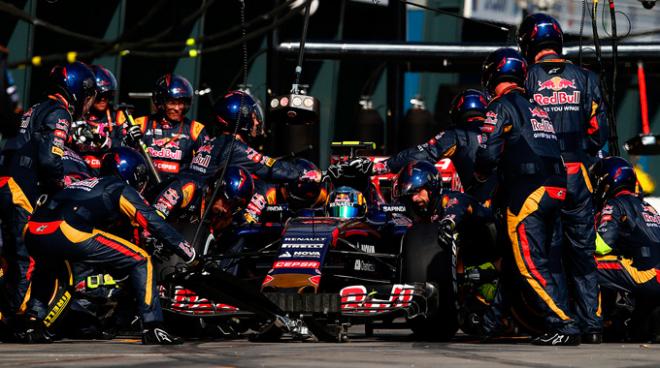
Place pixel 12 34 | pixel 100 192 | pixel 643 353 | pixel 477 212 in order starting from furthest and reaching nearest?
pixel 12 34, pixel 477 212, pixel 100 192, pixel 643 353

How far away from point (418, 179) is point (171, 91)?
3.49m

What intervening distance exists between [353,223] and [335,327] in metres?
1.32

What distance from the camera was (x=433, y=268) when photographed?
10.3m

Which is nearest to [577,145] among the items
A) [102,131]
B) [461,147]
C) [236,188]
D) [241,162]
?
[461,147]

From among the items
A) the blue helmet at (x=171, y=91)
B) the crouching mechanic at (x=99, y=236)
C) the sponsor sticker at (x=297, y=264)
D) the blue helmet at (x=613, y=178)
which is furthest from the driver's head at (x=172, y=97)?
the blue helmet at (x=613, y=178)

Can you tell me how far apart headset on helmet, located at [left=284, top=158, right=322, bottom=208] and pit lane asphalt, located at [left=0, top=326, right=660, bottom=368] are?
246cm

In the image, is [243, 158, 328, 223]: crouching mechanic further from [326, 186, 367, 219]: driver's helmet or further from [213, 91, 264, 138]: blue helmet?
[213, 91, 264, 138]: blue helmet

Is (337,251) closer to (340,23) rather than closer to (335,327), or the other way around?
(335,327)

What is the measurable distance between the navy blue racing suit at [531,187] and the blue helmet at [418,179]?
964 mm

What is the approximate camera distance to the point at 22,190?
11.3 meters

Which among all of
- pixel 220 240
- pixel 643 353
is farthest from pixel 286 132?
pixel 643 353

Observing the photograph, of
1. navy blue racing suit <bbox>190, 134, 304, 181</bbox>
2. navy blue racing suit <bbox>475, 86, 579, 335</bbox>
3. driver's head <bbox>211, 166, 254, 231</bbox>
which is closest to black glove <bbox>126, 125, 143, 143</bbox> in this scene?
navy blue racing suit <bbox>190, 134, 304, 181</bbox>

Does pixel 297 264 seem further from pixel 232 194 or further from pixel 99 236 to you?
pixel 99 236

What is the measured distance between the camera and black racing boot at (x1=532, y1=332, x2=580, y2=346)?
9.77m
